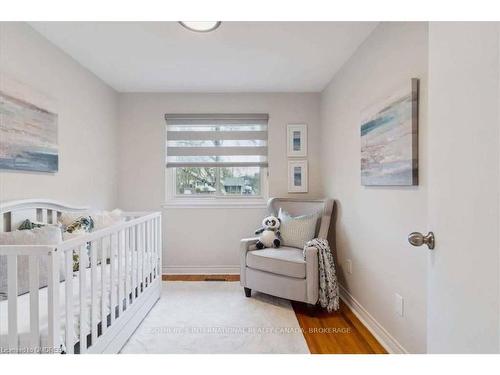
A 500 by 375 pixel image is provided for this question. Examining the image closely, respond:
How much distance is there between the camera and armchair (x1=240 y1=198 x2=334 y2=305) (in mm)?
2189

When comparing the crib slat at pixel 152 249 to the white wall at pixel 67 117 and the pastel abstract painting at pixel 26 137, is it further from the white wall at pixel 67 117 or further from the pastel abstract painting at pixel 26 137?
the pastel abstract painting at pixel 26 137

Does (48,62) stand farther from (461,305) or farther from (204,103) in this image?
(461,305)

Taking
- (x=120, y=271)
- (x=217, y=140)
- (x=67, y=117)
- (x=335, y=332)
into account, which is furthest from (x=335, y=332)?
(x=67, y=117)

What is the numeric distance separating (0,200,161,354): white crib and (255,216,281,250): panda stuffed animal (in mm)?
1014

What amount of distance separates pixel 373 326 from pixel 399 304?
1.38 feet

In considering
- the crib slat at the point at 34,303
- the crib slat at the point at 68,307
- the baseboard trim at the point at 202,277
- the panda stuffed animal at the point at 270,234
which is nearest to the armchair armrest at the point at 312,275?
the panda stuffed animal at the point at 270,234

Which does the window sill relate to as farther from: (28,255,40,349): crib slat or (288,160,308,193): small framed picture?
(28,255,40,349): crib slat

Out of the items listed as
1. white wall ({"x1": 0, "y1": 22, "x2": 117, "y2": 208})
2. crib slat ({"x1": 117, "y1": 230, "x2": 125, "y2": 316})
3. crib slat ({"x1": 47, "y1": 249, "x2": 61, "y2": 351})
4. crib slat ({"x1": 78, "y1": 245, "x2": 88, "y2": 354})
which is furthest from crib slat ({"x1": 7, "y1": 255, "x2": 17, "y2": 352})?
white wall ({"x1": 0, "y1": 22, "x2": 117, "y2": 208})

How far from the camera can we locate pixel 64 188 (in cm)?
223

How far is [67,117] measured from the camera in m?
2.27

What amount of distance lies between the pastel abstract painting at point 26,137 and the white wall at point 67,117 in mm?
69

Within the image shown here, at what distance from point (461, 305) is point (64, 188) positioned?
8.63 ft

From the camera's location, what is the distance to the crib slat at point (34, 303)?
3.36 feet
